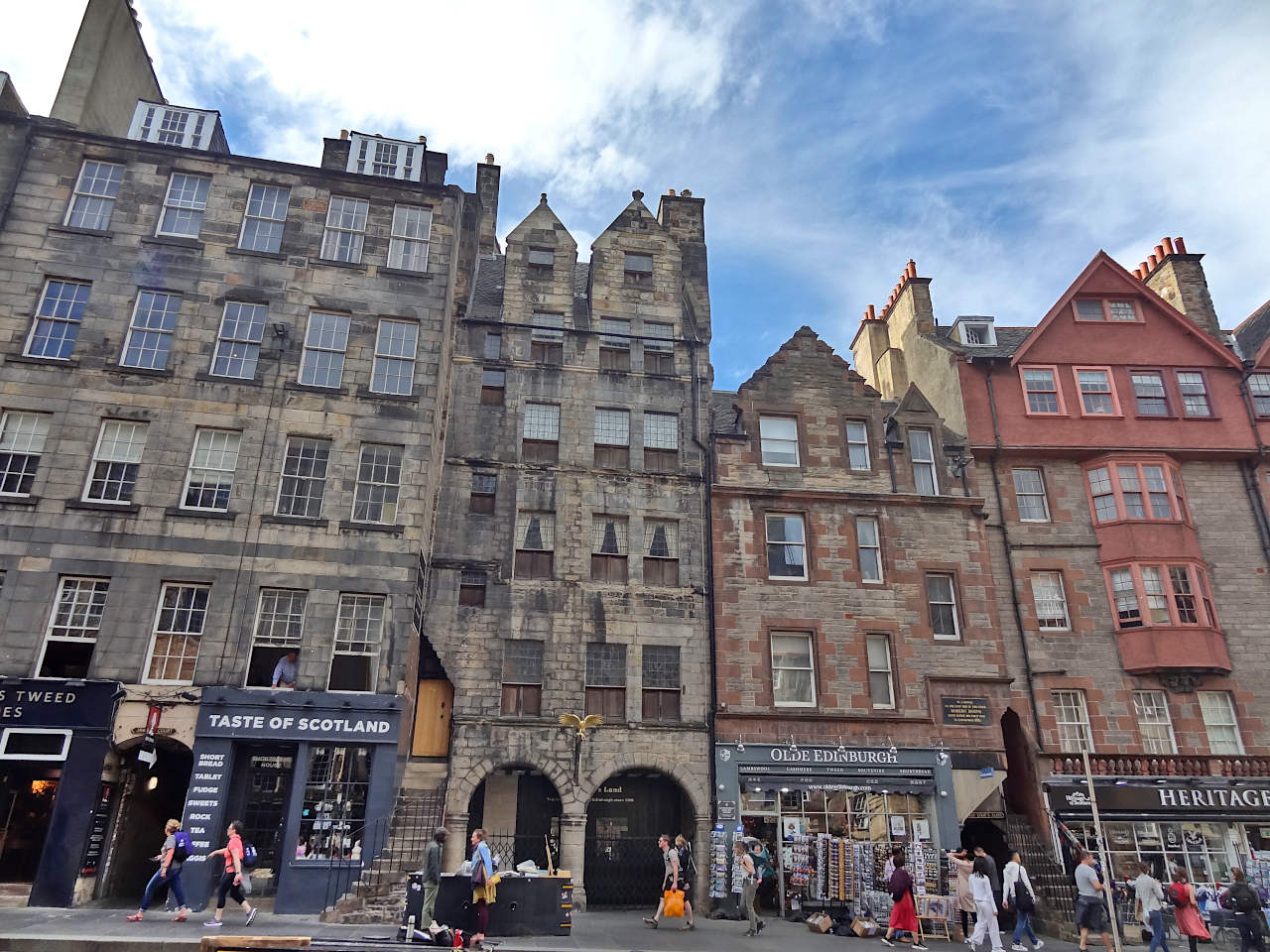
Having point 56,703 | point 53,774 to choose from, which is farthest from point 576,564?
point 53,774

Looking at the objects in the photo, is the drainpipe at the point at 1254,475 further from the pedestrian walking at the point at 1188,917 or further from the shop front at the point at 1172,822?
the pedestrian walking at the point at 1188,917

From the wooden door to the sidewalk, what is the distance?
5.44 metres

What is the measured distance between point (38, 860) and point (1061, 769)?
25.2 metres

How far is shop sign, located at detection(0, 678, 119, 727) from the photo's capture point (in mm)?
18281

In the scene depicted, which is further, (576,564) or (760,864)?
(576,564)

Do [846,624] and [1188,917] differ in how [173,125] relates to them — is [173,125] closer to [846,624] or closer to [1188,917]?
[846,624]

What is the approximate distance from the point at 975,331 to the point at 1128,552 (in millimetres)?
9911

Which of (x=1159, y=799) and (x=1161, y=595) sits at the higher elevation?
(x=1161, y=595)

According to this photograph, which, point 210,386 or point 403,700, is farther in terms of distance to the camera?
point 210,386

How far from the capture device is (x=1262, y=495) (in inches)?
1073

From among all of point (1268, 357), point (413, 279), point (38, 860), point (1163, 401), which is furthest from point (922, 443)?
point (38, 860)

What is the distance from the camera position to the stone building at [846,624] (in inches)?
883

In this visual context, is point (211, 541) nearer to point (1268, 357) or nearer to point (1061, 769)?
point (1061, 769)

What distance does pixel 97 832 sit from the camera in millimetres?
18219
